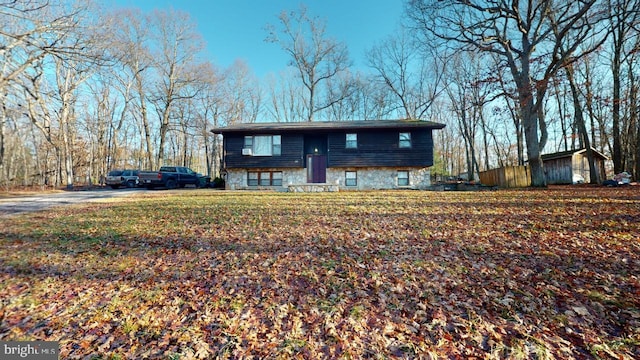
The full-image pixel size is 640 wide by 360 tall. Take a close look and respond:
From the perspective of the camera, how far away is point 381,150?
18.4 meters

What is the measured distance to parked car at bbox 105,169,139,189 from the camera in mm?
21244

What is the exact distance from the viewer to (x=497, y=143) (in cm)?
3634

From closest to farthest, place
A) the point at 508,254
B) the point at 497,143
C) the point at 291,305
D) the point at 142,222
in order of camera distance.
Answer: the point at 291,305 → the point at 508,254 → the point at 142,222 → the point at 497,143

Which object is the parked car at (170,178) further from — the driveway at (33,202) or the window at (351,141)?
the window at (351,141)

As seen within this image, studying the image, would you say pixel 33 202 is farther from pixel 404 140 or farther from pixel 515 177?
pixel 515 177

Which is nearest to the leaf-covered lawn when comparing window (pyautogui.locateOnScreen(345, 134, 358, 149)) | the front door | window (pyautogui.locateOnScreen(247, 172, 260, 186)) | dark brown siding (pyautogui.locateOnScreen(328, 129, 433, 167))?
dark brown siding (pyautogui.locateOnScreen(328, 129, 433, 167))

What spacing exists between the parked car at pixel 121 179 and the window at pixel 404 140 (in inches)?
815

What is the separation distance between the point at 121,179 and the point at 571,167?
35.8 metres

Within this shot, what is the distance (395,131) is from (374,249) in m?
15.1

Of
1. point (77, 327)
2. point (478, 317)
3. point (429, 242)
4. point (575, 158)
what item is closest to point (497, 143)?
point (575, 158)

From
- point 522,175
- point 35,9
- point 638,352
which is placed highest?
point 35,9

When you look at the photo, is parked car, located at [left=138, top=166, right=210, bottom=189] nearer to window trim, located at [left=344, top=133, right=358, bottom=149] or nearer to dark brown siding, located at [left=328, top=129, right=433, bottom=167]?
dark brown siding, located at [left=328, top=129, right=433, bottom=167]

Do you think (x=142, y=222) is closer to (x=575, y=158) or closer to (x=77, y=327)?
Result: (x=77, y=327)

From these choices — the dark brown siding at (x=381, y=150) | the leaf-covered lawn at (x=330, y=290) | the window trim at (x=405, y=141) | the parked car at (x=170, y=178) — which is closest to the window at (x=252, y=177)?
the dark brown siding at (x=381, y=150)
